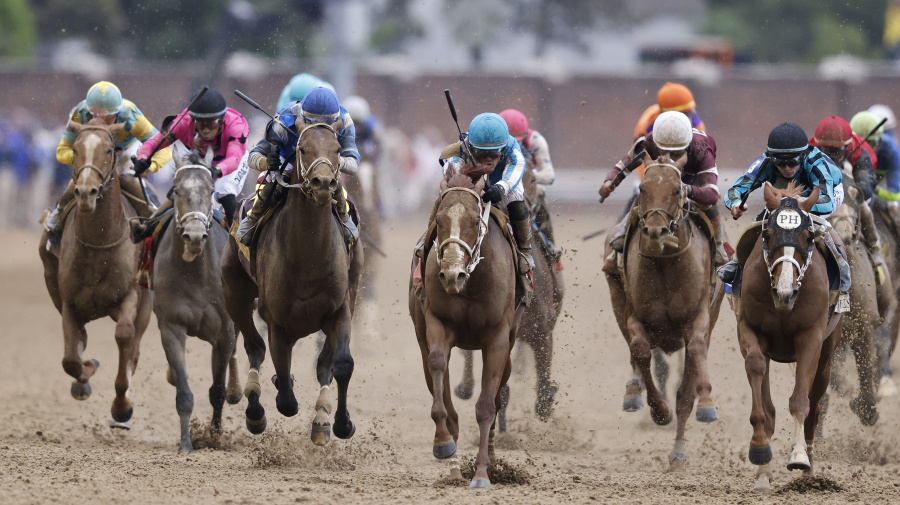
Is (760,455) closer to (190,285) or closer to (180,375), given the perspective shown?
(180,375)

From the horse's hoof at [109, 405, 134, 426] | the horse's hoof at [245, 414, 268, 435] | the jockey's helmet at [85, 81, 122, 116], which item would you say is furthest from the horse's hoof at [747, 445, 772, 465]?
the jockey's helmet at [85, 81, 122, 116]

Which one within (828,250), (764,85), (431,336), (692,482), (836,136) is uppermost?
(764,85)

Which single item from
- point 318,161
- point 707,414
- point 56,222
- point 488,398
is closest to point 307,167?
point 318,161

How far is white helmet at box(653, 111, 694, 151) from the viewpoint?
30.6 ft

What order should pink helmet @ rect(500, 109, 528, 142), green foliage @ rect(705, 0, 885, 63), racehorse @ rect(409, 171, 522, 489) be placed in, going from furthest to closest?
green foliage @ rect(705, 0, 885, 63) → pink helmet @ rect(500, 109, 528, 142) → racehorse @ rect(409, 171, 522, 489)

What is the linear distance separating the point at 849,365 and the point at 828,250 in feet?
16.1

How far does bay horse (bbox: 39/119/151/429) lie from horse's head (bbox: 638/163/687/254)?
4.13 metres

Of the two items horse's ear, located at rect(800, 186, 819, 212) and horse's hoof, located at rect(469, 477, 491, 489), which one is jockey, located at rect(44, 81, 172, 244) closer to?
horse's hoof, located at rect(469, 477, 491, 489)

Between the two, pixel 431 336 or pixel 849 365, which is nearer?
pixel 431 336

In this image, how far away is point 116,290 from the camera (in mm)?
10242

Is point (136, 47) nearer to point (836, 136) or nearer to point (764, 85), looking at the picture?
point (764, 85)

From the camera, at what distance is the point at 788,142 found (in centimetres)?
854

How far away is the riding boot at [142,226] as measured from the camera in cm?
1009

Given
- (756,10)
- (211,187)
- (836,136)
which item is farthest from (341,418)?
(756,10)
